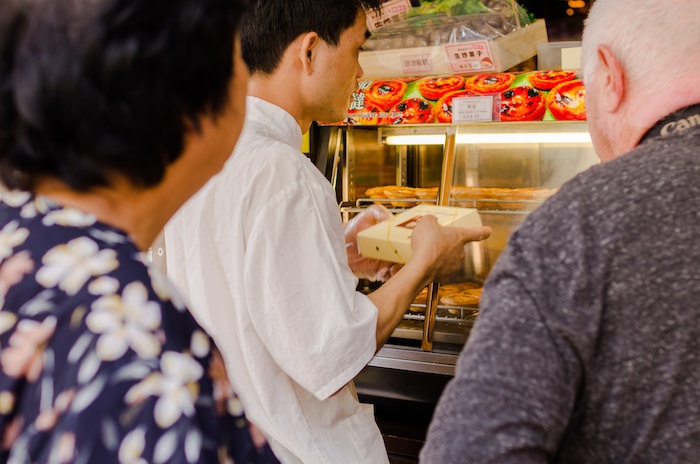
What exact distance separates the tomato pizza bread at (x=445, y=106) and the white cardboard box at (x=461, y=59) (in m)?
→ 0.21

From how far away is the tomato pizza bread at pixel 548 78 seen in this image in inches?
102

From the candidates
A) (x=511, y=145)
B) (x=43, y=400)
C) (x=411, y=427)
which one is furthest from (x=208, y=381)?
(x=511, y=145)

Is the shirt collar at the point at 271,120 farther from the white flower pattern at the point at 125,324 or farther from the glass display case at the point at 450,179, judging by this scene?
the glass display case at the point at 450,179

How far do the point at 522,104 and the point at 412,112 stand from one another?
443 mm

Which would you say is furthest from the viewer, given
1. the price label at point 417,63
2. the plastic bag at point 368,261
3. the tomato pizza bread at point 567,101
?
the price label at point 417,63

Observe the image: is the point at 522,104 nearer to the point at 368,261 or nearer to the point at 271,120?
the point at 368,261

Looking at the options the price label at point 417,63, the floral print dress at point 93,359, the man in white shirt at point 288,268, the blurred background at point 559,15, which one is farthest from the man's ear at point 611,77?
the blurred background at point 559,15

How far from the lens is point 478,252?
2959 millimetres

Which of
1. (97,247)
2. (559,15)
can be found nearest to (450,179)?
(97,247)

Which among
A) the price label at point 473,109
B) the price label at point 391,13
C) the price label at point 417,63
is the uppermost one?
the price label at point 391,13

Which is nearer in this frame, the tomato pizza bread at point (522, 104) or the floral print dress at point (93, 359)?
the floral print dress at point (93, 359)

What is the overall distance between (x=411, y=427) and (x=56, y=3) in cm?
248

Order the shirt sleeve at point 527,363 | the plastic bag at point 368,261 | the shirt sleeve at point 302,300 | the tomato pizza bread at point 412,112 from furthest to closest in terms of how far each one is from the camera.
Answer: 1. the tomato pizza bread at point 412,112
2. the plastic bag at point 368,261
3. the shirt sleeve at point 302,300
4. the shirt sleeve at point 527,363

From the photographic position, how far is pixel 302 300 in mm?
1349
